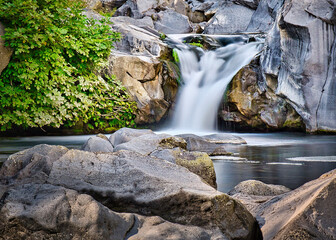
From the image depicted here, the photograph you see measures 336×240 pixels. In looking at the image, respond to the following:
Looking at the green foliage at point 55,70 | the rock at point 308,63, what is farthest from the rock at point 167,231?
the rock at point 308,63

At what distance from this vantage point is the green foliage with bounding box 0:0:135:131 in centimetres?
784

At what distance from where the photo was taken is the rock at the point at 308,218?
5.84ft

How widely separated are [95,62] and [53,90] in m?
1.55

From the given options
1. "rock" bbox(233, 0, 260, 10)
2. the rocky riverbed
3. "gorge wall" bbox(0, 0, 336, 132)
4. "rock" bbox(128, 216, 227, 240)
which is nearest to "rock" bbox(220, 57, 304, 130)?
"gorge wall" bbox(0, 0, 336, 132)

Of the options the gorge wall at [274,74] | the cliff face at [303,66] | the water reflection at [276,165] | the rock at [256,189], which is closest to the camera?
the rock at [256,189]

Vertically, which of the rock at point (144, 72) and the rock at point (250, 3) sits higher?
the rock at point (250, 3)

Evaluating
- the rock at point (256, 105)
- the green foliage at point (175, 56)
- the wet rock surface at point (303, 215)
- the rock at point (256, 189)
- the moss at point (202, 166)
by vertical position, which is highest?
the green foliage at point (175, 56)

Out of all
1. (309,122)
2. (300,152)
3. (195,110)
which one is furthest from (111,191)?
(195,110)

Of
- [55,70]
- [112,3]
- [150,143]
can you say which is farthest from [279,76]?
[112,3]

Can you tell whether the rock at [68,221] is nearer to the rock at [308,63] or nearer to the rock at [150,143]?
the rock at [150,143]

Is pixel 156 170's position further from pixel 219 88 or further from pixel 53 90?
pixel 219 88

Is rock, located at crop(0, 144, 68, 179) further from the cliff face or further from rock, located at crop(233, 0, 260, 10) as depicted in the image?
rock, located at crop(233, 0, 260, 10)

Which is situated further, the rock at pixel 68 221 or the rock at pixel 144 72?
the rock at pixel 144 72

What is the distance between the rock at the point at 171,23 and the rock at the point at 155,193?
16406mm
